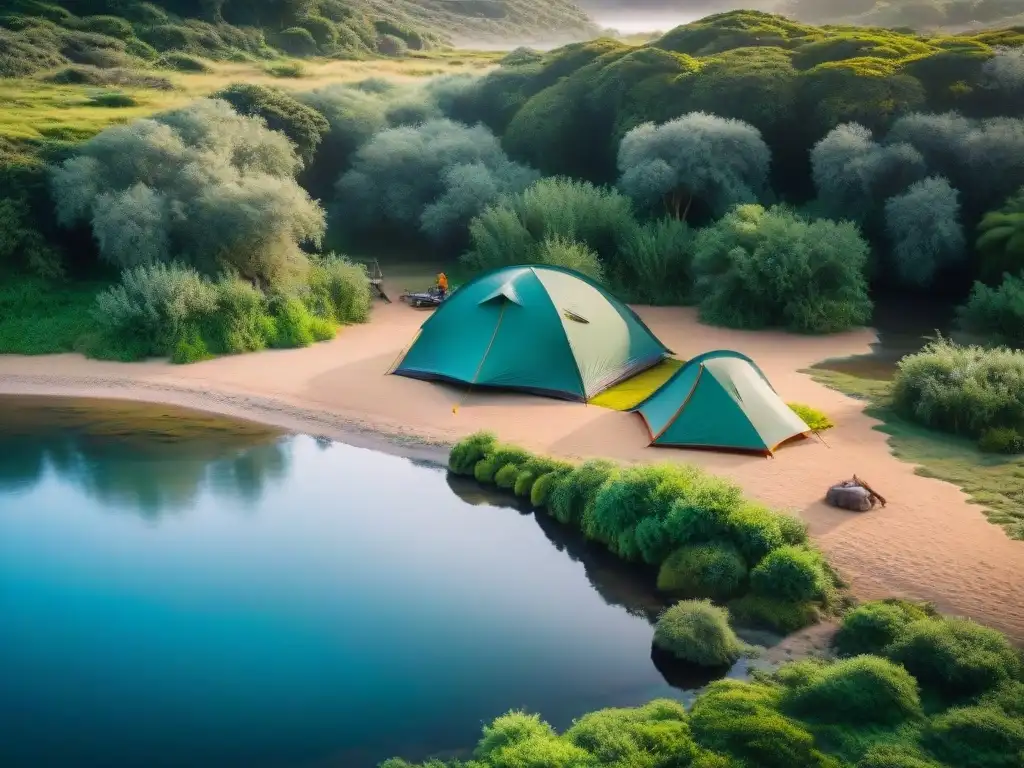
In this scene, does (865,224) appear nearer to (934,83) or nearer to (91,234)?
(934,83)

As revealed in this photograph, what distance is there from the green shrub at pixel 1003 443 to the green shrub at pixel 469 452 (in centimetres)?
651

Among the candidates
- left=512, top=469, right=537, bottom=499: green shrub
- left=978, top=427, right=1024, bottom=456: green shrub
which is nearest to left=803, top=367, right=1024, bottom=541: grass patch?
left=978, top=427, right=1024, bottom=456: green shrub

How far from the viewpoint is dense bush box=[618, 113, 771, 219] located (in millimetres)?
23094

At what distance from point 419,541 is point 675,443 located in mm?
3817

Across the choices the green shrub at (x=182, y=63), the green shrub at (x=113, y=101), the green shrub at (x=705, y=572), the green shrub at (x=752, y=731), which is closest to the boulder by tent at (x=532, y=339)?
the green shrub at (x=705, y=572)

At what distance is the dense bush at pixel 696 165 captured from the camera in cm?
2309

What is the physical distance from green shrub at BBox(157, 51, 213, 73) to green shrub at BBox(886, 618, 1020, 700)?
101 ft

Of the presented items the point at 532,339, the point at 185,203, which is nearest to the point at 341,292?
the point at 185,203

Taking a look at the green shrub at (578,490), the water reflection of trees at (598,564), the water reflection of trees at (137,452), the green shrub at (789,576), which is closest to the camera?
the green shrub at (789,576)

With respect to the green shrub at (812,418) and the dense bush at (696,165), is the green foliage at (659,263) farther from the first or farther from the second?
the green shrub at (812,418)

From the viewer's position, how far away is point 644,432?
43.6 ft

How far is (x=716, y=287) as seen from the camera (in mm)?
19906

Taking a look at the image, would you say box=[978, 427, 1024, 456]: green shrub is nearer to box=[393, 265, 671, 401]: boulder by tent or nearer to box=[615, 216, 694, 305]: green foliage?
box=[393, 265, 671, 401]: boulder by tent

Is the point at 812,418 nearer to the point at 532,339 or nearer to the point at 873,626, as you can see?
the point at 532,339
